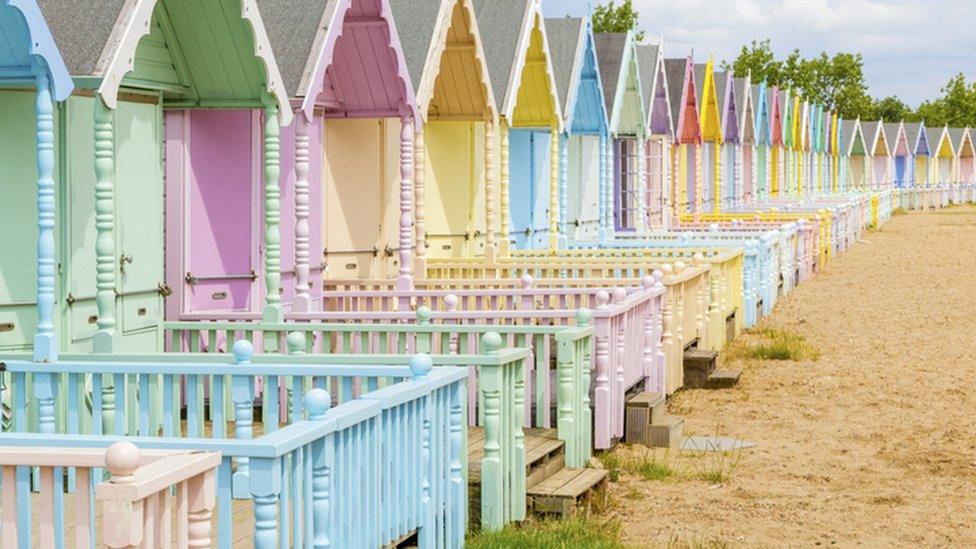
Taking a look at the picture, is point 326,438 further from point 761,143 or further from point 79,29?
point 761,143

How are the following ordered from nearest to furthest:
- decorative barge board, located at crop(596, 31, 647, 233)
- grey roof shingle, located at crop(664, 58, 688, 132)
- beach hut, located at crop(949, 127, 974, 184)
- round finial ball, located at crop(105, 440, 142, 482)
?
round finial ball, located at crop(105, 440, 142, 482)
decorative barge board, located at crop(596, 31, 647, 233)
grey roof shingle, located at crop(664, 58, 688, 132)
beach hut, located at crop(949, 127, 974, 184)

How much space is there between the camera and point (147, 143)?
11.9 m

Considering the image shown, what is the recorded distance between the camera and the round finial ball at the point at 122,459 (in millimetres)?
4648

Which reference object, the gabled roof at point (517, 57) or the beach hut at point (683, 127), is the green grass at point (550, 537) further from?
the beach hut at point (683, 127)

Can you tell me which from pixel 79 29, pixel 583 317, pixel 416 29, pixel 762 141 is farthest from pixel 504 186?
pixel 762 141

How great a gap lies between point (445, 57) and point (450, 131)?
5.74 ft

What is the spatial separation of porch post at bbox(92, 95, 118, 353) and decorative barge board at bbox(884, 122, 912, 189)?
74.7 m

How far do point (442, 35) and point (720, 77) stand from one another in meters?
22.7

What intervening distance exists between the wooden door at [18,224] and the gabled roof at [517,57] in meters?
9.71

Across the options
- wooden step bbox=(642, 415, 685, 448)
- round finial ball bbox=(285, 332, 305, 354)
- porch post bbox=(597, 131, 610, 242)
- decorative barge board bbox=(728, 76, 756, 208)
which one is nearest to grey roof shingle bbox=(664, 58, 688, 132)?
porch post bbox=(597, 131, 610, 242)

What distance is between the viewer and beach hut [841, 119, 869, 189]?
76.2m

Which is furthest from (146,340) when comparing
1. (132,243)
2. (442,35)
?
(442,35)

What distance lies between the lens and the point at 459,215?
804 inches

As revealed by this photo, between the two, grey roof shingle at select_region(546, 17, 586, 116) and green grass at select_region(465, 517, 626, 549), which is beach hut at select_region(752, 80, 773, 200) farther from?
green grass at select_region(465, 517, 626, 549)
